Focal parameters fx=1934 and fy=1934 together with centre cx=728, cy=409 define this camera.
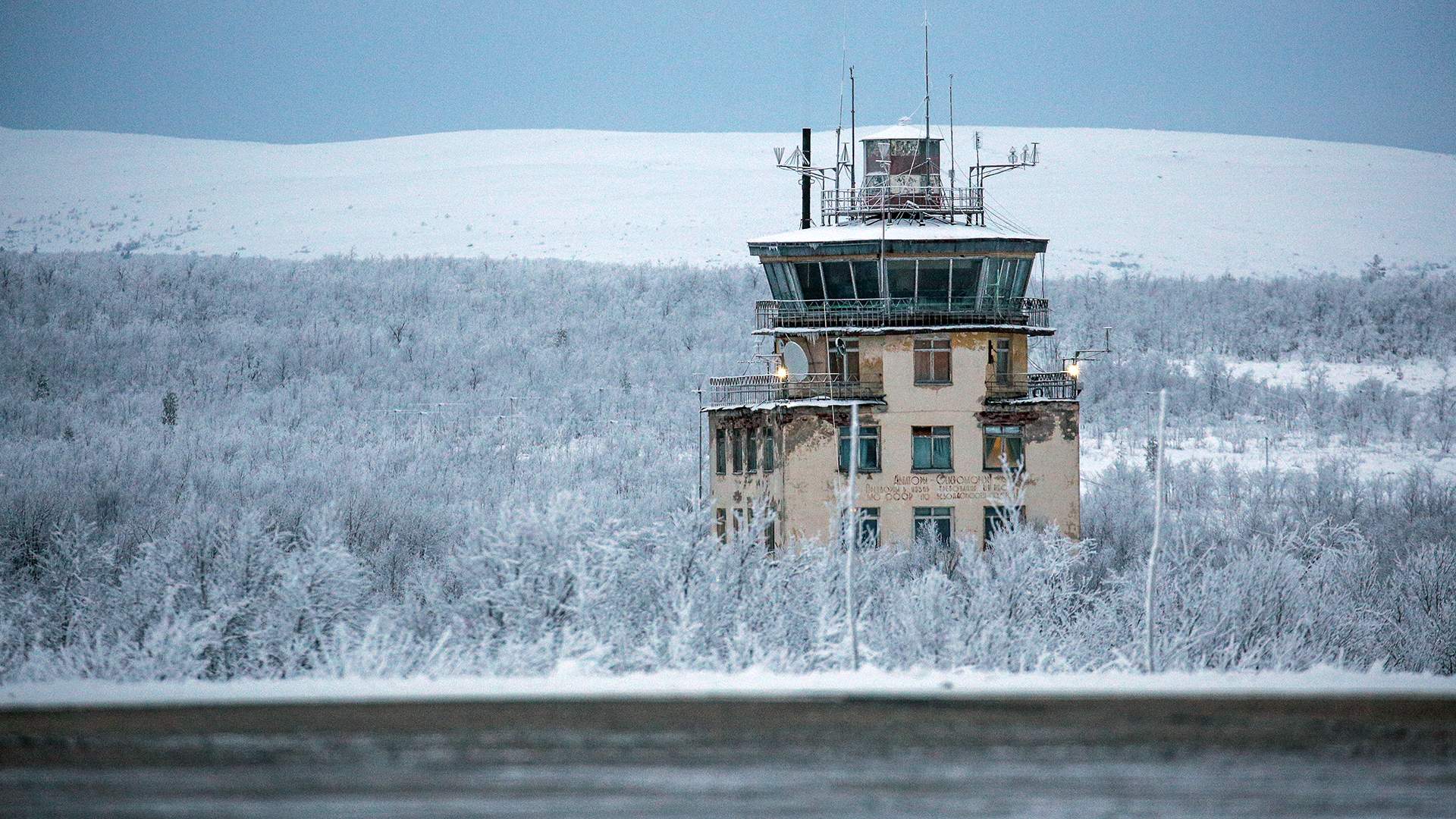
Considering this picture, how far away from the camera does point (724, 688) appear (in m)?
24.9

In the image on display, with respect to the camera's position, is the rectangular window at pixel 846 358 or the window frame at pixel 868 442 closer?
the window frame at pixel 868 442

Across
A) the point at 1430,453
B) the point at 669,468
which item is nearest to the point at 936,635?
the point at 669,468

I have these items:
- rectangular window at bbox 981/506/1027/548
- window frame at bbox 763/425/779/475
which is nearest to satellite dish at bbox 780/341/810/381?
window frame at bbox 763/425/779/475

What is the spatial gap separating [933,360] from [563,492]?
16.3m

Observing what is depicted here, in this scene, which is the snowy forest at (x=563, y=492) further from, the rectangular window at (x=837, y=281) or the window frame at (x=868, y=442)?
the rectangular window at (x=837, y=281)

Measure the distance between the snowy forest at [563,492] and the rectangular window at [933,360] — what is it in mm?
5904

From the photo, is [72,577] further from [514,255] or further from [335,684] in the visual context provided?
[514,255]

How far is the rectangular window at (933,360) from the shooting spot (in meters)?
64.2

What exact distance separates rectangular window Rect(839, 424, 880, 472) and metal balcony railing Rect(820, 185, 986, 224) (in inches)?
284

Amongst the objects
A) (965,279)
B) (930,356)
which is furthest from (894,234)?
(930,356)

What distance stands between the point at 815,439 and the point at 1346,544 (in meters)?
25.7

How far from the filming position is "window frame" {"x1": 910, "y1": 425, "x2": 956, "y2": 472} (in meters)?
64.1

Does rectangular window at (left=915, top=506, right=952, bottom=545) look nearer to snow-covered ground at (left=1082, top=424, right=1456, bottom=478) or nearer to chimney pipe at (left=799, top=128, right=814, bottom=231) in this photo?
chimney pipe at (left=799, top=128, right=814, bottom=231)

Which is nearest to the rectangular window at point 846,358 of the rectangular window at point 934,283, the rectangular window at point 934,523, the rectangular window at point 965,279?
the rectangular window at point 934,283
